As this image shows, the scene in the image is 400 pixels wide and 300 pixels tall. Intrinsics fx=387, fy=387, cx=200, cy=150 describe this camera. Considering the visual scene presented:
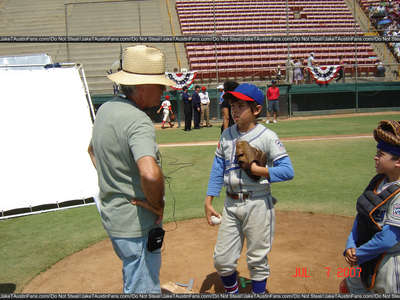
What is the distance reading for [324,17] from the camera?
1027 inches

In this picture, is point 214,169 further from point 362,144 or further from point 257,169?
point 362,144

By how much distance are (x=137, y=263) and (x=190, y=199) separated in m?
4.42

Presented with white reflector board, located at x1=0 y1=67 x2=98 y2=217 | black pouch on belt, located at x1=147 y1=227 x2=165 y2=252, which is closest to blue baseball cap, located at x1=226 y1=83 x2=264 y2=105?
black pouch on belt, located at x1=147 y1=227 x2=165 y2=252

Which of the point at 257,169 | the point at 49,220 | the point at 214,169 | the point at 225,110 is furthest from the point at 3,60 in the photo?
the point at 257,169

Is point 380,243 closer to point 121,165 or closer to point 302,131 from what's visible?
point 121,165

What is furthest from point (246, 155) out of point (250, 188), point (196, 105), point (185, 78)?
point (185, 78)

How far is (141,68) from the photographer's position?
2.35 m

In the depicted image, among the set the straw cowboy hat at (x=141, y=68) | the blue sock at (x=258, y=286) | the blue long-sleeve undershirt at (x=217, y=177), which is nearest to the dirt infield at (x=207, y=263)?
the blue sock at (x=258, y=286)

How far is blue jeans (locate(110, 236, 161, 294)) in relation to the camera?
2.36 metres

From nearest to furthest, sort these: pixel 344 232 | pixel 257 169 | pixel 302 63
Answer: pixel 257 169 < pixel 344 232 < pixel 302 63

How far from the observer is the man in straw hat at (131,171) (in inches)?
89.7

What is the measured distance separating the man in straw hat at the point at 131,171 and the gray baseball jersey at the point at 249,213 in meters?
0.94

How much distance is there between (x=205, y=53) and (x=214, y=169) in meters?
21.1

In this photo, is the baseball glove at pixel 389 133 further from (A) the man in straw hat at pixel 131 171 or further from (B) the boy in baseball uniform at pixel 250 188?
(A) the man in straw hat at pixel 131 171
